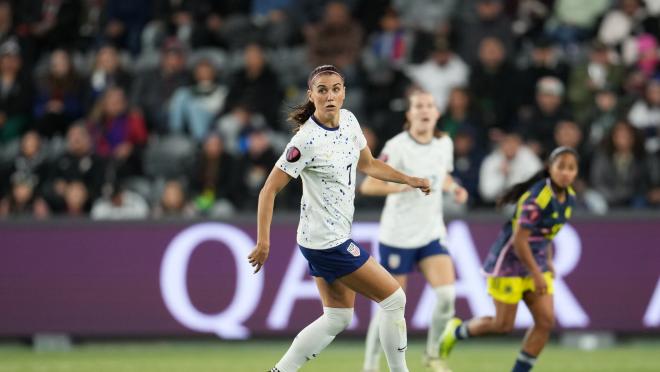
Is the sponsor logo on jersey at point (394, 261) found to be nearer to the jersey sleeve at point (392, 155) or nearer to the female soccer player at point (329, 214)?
the jersey sleeve at point (392, 155)

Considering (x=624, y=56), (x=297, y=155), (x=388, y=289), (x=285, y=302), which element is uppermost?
(x=624, y=56)

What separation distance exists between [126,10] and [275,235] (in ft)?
21.9

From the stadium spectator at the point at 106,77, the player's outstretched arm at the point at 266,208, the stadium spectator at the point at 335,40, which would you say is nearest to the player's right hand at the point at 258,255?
the player's outstretched arm at the point at 266,208

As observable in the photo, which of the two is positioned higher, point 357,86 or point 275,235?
point 357,86

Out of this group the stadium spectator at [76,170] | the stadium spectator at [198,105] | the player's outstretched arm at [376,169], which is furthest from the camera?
the stadium spectator at [198,105]

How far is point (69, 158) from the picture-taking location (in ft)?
53.3

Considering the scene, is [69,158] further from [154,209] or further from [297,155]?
[297,155]

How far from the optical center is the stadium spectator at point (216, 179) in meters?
15.8

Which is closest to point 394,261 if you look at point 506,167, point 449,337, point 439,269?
point 439,269

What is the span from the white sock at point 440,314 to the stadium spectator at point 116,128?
22.6ft

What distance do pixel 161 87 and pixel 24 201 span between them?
287 centimetres

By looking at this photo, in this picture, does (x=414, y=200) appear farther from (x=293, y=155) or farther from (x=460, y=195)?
(x=293, y=155)

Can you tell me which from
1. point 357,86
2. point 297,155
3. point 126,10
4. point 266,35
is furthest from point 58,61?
point 297,155

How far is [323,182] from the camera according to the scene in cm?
845
